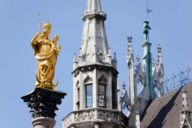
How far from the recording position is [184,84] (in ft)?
204

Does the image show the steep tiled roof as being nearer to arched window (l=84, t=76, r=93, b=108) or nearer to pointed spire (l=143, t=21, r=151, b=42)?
arched window (l=84, t=76, r=93, b=108)

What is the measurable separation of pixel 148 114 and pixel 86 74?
5.80 meters

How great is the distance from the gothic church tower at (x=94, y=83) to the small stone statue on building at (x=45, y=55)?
14.6 meters

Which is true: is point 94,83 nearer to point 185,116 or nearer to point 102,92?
point 102,92

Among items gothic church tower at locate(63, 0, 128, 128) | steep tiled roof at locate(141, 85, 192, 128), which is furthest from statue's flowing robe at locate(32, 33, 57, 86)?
steep tiled roof at locate(141, 85, 192, 128)

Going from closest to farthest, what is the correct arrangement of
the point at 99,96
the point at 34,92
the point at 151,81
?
the point at 34,92 < the point at 99,96 < the point at 151,81

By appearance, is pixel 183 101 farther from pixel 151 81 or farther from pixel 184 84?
pixel 151 81

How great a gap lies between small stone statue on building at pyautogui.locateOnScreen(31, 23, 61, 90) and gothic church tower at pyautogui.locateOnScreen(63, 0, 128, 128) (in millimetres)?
14614

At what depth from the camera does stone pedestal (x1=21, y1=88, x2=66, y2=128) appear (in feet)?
140

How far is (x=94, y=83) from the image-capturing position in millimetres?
59906

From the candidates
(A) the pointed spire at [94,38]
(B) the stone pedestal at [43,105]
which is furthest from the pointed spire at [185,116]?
(B) the stone pedestal at [43,105]

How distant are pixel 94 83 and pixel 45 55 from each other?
1589cm

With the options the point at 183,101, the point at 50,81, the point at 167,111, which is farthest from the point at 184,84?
the point at 50,81

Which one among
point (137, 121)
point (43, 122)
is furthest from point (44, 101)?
point (137, 121)
